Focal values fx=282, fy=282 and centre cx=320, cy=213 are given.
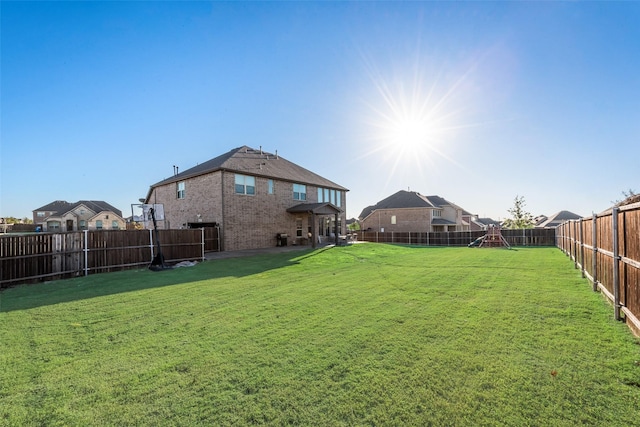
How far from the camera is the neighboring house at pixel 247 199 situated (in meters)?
18.3

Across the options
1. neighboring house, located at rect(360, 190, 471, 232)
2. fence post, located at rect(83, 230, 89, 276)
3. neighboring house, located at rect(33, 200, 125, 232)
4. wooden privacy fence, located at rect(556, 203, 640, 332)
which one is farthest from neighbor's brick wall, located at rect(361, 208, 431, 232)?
neighboring house, located at rect(33, 200, 125, 232)

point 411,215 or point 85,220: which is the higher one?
point 85,220

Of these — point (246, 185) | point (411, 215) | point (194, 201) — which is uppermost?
point (246, 185)

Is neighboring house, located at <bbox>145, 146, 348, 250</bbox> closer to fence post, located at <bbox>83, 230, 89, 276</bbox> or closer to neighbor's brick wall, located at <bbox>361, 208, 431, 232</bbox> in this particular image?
fence post, located at <bbox>83, 230, 89, 276</bbox>

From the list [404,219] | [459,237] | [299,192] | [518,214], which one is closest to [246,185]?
[299,192]

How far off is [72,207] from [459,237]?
67.0 m

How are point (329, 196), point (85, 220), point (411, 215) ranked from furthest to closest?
point (85, 220) → point (411, 215) → point (329, 196)

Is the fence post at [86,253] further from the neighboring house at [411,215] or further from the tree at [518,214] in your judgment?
the tree at [518,214]

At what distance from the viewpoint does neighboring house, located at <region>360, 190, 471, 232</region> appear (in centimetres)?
4038

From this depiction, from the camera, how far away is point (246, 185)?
1930 centimetres

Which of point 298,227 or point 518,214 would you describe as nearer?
point 298,227

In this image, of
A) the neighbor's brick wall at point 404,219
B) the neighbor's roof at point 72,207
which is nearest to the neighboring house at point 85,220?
the neighbor's roof at point 72,207

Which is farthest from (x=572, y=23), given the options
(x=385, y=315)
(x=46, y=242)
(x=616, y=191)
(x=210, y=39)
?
(x=616, y=191)

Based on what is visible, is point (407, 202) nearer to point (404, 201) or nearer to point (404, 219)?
point (404, 201)
